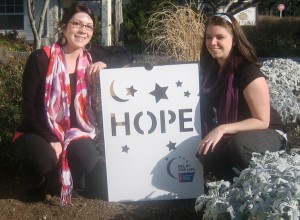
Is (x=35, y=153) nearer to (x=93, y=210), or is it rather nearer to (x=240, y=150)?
(x=93, y=210)

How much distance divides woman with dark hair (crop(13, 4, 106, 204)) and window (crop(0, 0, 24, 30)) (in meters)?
18.0

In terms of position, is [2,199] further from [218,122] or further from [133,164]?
[218,122]

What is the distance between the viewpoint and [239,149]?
3779mm

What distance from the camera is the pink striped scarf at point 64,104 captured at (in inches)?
159

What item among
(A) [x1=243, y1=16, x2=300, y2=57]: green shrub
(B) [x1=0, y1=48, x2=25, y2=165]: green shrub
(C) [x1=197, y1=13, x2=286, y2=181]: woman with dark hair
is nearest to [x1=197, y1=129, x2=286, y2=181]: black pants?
(C) [x1=197, y1=13, x2=286, y2=181]: woman with dark hair

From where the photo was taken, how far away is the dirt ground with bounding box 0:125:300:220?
3969 millimetres

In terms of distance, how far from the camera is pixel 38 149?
3986 mm

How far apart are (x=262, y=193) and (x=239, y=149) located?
2.86ft

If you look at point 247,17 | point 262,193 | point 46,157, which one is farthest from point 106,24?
point 247,17

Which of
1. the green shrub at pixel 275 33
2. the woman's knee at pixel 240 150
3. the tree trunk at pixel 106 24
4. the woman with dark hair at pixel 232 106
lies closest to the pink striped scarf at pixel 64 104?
the woman with dark hair at pixel 232 106

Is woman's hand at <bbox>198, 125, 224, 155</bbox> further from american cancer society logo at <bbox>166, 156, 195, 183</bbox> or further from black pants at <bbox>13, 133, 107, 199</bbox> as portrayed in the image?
black pants at <bbox>13, 133, 107, 199</bbox>

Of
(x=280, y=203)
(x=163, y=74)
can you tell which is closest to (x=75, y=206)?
(x=163, y=74)

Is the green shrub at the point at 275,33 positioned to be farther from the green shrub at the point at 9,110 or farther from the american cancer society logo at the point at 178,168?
the american cancer society logo at the point at 178,168

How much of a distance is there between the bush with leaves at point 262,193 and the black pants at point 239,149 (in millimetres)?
443
